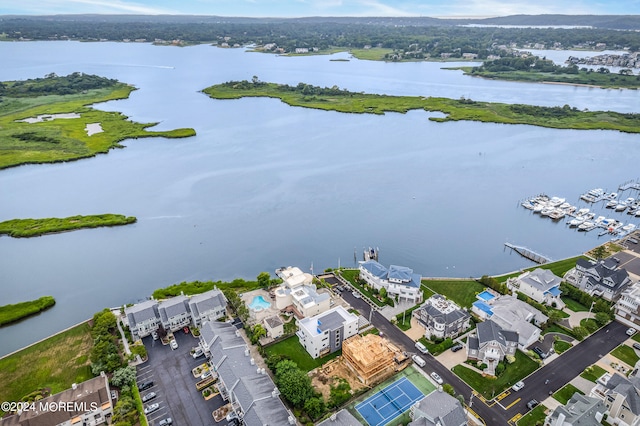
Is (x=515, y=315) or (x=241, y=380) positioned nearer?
(x=241, y=380)

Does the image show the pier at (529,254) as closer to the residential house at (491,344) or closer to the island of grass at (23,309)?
the residential house at (491,344)

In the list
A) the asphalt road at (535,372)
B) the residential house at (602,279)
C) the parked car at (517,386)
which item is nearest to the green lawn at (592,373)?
the asphalt road at (535,372)

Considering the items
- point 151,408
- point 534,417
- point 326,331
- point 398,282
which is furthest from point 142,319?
point 534,417

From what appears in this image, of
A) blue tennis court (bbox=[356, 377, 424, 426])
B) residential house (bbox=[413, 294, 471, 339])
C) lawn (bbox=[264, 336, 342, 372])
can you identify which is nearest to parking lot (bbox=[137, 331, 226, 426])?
lawn (bbox=[264, 336, 342, 372])

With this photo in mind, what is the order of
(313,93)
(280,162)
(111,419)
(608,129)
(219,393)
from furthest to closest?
(313,93) → (608,129) → (280,162) → (219,393) → (111,419)

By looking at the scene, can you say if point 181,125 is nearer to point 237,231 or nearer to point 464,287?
point 237,231

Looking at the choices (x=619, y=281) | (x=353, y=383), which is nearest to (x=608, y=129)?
(x=619, y=281)

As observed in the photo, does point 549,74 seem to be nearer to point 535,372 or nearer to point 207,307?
point 535,372
